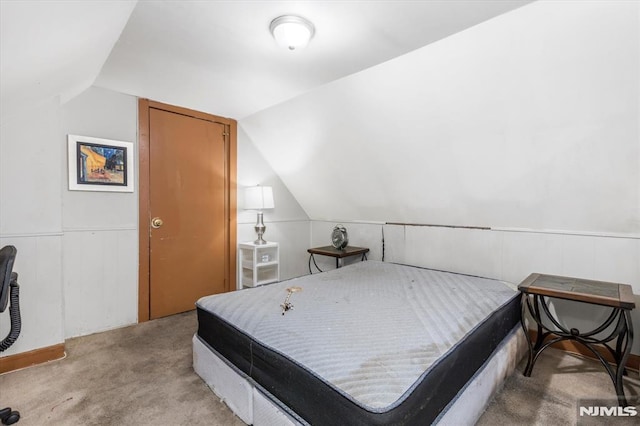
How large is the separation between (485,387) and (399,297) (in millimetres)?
687

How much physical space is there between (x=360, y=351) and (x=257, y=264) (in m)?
2.27

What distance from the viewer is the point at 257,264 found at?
3465mm

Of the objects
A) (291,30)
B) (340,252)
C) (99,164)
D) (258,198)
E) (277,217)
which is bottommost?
(340,252)

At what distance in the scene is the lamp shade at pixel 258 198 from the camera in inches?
138

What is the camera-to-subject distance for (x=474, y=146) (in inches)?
94.6

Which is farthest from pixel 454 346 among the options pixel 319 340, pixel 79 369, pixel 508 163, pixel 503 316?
pixel 79 369

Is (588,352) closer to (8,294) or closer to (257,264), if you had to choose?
(257,264)

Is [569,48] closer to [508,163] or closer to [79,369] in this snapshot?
[508,163]

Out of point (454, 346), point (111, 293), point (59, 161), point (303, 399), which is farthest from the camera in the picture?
point (111, 293)

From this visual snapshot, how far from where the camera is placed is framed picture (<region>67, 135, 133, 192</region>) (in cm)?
258

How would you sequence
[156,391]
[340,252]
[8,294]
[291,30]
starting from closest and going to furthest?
[8,294] < [291,30] < [156,391] < [340,252]

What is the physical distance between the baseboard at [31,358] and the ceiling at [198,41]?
162cm

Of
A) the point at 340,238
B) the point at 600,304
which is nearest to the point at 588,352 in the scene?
the point at 600,304

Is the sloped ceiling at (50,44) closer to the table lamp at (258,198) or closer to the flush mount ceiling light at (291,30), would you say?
the flush mount ceiling light at (291,30)
